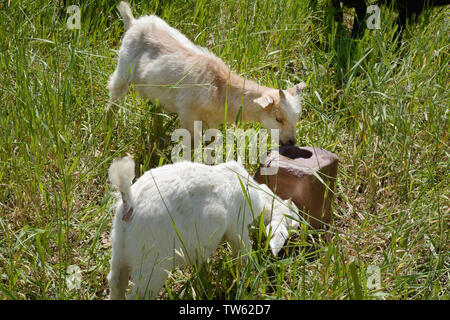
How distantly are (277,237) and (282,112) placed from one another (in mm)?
1423

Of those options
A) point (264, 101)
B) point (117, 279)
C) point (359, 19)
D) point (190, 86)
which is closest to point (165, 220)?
point (117, 279)

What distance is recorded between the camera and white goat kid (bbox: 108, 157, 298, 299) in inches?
95.9

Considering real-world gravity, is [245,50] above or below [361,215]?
above

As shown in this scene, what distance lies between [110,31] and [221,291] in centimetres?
325

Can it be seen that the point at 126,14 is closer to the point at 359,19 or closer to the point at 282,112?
the point at 282,112

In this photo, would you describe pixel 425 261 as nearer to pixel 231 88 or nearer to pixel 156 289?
pixel 156 289

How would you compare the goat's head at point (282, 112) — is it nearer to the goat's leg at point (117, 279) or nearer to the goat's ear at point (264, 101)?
the goat's ear at point (264, 101)

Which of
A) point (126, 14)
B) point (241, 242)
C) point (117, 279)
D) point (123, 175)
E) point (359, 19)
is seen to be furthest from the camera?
point (359, 19)

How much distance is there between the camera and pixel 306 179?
10.4 ft

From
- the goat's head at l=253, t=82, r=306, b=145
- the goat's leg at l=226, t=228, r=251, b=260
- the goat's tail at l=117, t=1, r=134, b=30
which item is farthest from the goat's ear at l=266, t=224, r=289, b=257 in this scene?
the goat's tail at l=117, t=1, r=134, b=30

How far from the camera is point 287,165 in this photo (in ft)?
10.8

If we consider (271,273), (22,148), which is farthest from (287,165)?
(22,148)

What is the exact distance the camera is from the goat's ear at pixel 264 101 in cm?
392

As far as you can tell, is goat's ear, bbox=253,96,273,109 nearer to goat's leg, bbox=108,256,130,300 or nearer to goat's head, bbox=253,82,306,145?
goat's head, bbox=253,82,306,145
